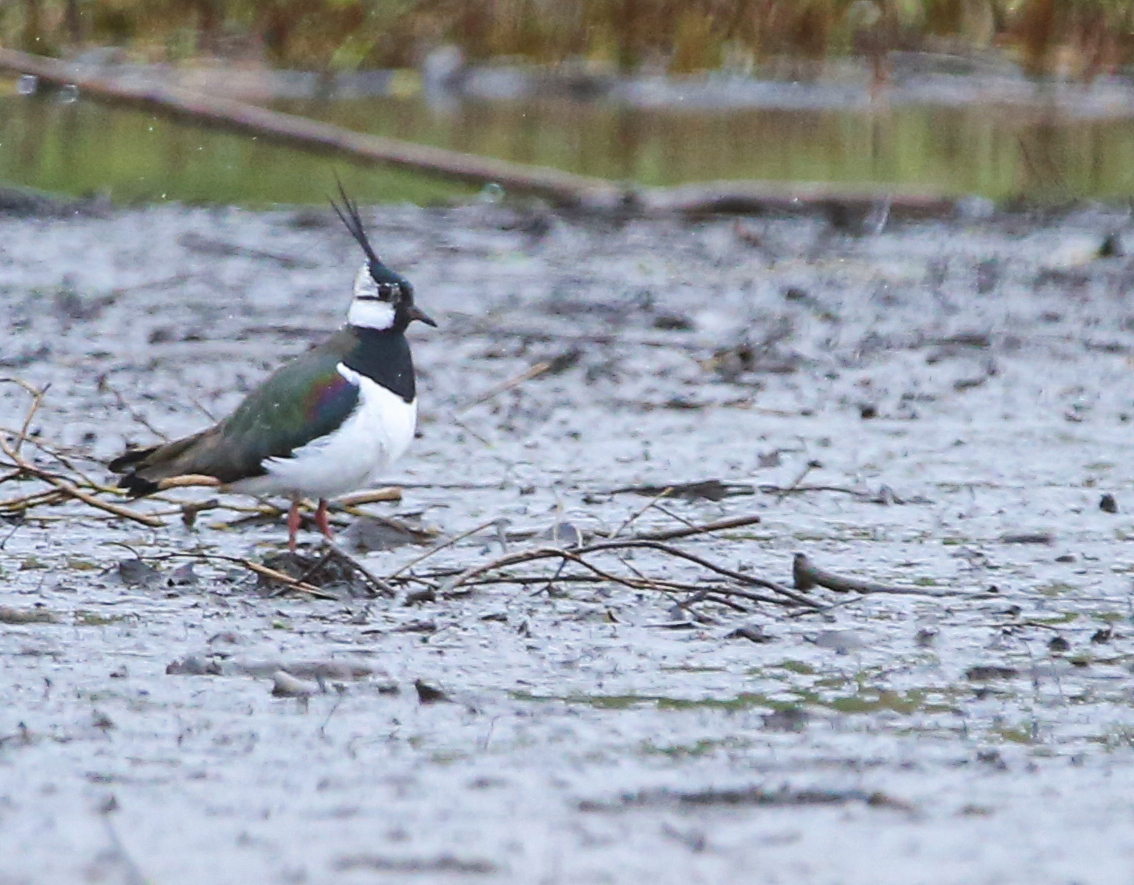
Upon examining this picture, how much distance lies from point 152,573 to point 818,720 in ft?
6.20

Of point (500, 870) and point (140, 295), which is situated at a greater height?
point (500, 870)

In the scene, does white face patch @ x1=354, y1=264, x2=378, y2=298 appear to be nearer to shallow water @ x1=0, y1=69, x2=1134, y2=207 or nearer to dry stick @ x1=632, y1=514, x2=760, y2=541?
dry stick @ x1=632, y1=514, x2=760, y2=541

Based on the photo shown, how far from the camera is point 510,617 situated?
5.17 meters

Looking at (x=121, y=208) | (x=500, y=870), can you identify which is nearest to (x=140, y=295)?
(x=121, y=208)

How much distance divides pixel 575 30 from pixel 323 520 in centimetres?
1848

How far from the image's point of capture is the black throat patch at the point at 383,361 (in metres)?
5.78

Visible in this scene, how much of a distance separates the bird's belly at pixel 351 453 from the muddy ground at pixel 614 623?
250 millimetres

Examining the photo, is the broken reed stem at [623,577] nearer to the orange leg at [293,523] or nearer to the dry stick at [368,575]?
the dry stick at [368,575]

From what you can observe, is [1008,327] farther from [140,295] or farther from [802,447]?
[140,295]

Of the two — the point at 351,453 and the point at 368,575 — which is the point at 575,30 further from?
the point at 368,575

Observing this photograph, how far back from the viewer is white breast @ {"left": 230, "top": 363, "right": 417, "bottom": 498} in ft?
18.3

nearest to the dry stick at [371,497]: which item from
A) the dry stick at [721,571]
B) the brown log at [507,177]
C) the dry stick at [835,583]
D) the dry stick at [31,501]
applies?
the dry stick at [31,501]

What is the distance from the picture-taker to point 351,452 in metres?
5.56

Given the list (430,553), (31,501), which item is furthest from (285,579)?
(31,501)
